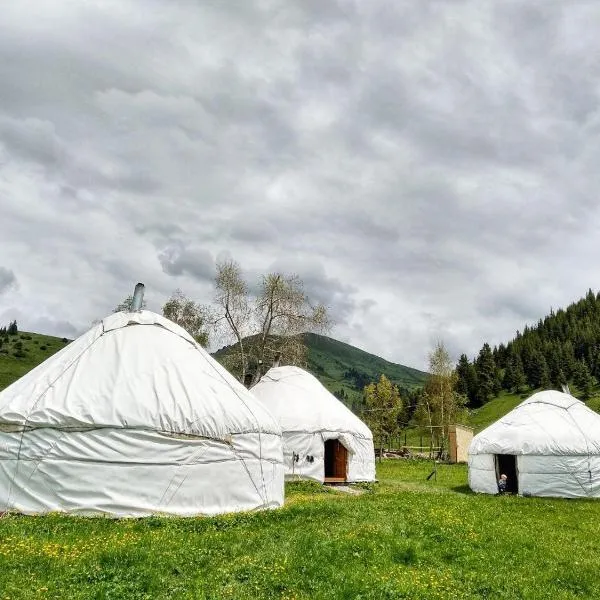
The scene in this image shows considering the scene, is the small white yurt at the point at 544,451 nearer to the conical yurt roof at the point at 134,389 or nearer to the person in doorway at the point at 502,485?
the person in doorway at the point at 502,485

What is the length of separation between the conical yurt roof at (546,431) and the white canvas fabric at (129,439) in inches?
416

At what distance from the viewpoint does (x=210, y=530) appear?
1027 cm

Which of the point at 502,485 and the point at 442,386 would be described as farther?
the point at 442,386

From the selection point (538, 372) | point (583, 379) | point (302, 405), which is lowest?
point (302, 405)

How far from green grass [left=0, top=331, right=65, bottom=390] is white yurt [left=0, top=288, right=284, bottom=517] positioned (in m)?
74.4

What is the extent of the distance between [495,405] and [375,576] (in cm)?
9576

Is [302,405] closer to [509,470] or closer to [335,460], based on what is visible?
[335,460]

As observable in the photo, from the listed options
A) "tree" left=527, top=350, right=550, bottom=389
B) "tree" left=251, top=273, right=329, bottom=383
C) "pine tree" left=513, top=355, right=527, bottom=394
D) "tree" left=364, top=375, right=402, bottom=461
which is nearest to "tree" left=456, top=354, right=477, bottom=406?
"pine tree" left=513, top=355, right=527, bottom=394

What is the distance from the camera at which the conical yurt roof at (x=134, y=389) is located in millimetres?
12133

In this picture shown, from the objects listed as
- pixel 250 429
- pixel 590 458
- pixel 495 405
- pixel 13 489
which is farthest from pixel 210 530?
pixel 495 405

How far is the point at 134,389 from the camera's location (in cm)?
1285

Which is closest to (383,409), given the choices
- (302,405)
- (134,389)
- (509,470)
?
(509,470)

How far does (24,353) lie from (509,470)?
98.6m

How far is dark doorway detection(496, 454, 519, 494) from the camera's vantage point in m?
21.4
